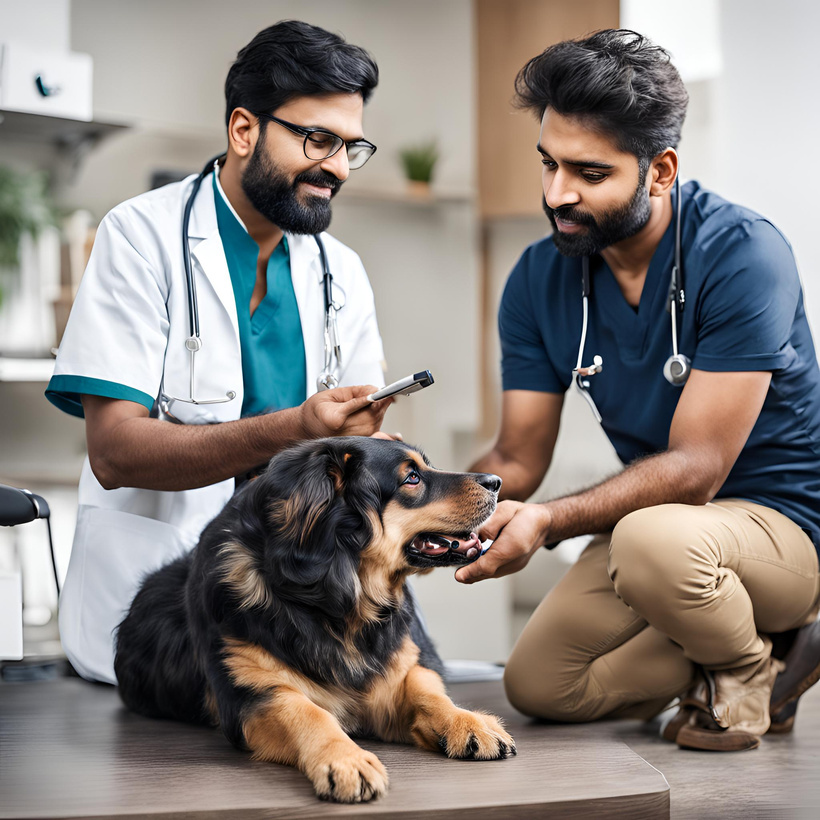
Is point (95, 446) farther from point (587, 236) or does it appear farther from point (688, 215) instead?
point (688, 215)

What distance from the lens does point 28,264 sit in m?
3.16

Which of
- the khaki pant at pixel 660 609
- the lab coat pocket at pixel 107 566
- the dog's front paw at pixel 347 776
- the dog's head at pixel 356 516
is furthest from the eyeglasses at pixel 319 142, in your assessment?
the dog's front paw at pixel 347 776

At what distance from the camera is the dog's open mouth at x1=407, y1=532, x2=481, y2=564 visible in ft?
4.80

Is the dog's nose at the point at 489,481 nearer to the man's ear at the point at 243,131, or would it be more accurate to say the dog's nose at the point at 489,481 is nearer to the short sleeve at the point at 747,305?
the short sleeve at the point at 747,305

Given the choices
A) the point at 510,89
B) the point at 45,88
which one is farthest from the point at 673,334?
the point at 510,89

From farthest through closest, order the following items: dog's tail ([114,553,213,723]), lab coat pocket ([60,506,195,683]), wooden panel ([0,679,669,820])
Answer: lab coat pocket ([60,506,195,683]) < dog's tail ([114,553,213,723]) < wooden panel ([0,679,669,820])

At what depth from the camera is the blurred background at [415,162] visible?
3156mm

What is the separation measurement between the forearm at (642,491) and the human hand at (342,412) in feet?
1.26

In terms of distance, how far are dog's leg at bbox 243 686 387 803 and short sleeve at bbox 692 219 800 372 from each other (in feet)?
3.26

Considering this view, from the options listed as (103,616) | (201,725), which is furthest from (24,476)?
(201,725)

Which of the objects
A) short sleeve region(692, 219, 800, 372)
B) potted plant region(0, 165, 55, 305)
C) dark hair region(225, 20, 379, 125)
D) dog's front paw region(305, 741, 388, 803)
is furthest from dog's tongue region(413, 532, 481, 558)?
potted plant region(0, 165, 55, 305)

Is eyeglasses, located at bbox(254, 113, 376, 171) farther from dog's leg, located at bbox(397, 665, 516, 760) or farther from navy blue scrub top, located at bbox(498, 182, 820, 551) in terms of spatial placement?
dog's leg, located at bbox(397, 665, 516, 760)

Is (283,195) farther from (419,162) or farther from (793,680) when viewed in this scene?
(419,162)

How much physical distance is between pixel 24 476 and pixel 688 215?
2.42 m
